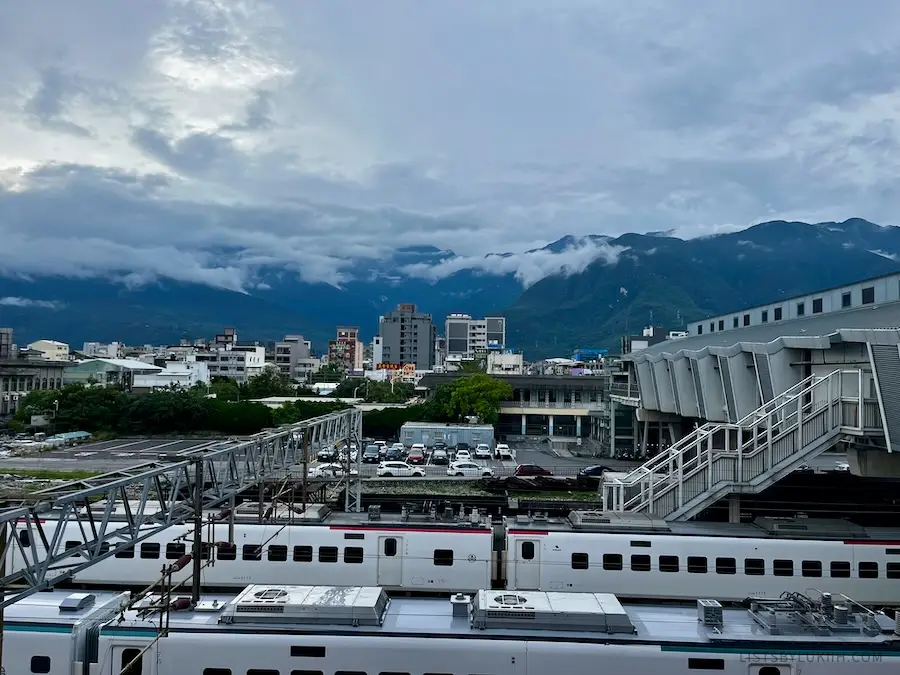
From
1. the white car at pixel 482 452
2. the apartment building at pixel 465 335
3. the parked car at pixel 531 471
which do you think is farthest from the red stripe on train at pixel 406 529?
the apartment building at pixel 465 335

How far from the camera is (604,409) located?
49.6 meters

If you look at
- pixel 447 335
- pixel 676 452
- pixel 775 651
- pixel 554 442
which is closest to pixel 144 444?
pixel 554 442

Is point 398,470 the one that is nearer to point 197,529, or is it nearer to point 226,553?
point 226,553

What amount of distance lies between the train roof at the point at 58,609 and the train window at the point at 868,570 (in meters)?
14.0

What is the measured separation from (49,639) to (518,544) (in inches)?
341

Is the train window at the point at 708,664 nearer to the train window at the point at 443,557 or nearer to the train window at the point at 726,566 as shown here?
the train window at the point at 726,566

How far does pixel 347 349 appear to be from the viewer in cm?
14662

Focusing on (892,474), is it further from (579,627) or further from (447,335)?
(447,335)

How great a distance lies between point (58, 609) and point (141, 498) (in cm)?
260

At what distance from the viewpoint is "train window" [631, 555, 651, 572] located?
48.2ft

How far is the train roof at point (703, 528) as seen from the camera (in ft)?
48.7

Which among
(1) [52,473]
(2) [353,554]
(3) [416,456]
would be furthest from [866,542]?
(1) [52,473]

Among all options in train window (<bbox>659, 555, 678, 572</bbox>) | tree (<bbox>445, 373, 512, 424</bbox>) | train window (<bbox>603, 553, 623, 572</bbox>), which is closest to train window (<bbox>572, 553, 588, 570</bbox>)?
train window (<bbox>603, 553, 623, 572</bbox>)

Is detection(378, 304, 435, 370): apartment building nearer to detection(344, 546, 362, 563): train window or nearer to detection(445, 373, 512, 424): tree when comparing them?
detection(445, 373, 512, 424): tree
